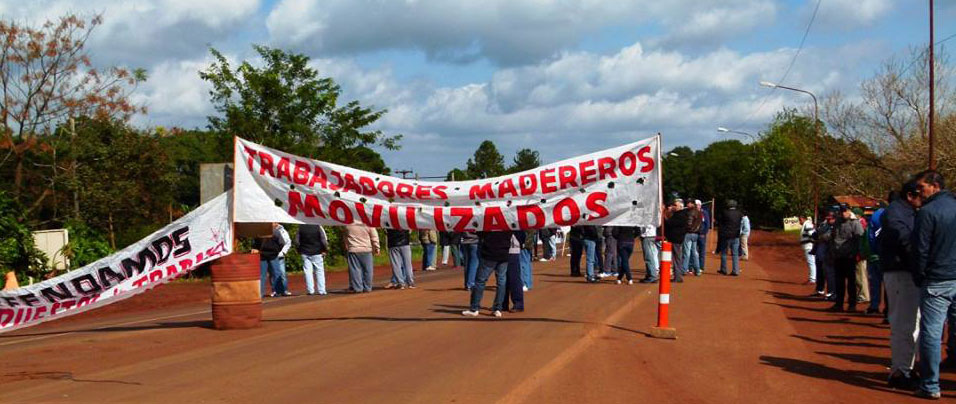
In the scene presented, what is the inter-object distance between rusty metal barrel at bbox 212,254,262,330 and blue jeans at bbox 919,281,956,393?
8662mm

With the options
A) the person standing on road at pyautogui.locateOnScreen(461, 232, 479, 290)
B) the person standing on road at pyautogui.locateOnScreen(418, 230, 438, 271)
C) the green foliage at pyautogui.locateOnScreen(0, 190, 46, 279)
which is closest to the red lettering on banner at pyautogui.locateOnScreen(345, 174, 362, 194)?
the person standing on road at pyautogui.locateOnScreen(461, 232, 479, 290)

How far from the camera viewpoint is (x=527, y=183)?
1314cm

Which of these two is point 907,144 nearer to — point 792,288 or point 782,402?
point 792,288

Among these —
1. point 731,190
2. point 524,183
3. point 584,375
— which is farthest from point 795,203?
point 584,375

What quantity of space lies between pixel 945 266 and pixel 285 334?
8.02 meters

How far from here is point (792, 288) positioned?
21094mm

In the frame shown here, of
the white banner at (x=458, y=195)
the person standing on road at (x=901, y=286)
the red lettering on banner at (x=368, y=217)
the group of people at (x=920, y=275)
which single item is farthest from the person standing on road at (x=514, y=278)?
the person standing on road at (x=901, y=286)

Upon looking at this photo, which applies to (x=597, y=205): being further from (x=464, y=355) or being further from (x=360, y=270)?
(x=360, y=270)

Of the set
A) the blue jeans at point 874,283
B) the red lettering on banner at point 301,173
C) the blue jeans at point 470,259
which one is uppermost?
the red lettering on banner at point 301,173

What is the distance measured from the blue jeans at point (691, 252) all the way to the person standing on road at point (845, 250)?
653cm

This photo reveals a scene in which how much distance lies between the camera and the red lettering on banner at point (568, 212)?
12.9 m

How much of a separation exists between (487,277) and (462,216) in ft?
3.72

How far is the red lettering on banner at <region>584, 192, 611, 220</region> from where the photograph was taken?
504 inches

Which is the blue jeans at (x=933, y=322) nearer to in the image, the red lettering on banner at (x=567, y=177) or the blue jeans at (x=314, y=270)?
the red lettering on banner at (x=567, y=177)
